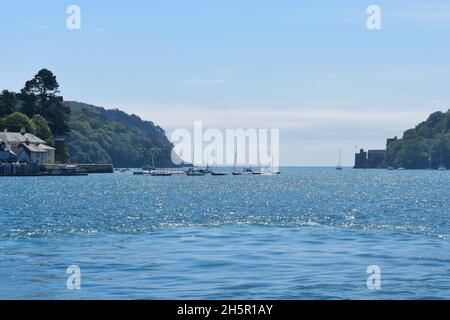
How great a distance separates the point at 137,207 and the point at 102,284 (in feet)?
220

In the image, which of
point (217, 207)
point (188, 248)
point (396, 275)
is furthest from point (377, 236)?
point (217, 207)

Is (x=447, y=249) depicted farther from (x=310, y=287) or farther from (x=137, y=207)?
(x=137, y=207)

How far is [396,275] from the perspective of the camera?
34719mm

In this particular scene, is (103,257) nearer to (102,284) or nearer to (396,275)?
(102,284)

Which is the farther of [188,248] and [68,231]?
[68,231]

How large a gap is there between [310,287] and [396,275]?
6236 millimetres

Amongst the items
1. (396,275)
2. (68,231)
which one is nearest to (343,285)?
(396,275)

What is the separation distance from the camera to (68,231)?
59250 mm
